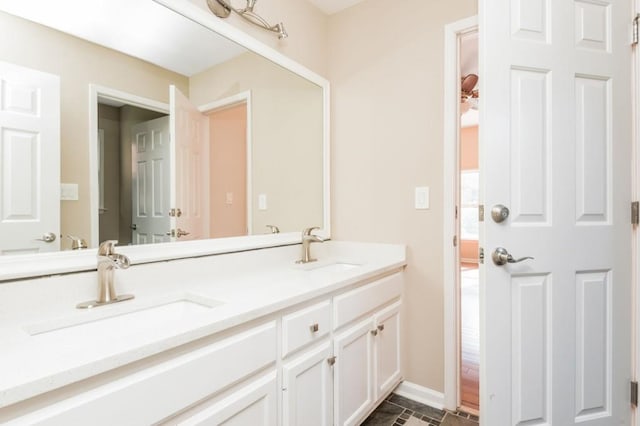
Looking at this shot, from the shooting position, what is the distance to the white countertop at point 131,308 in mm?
651

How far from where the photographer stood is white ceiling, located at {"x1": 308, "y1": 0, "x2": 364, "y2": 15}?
2148 mm

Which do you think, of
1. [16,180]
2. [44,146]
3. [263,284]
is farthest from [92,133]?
[263,284]

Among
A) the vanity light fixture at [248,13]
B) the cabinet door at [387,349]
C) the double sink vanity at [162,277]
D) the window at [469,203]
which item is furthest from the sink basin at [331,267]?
the window at [469,203]

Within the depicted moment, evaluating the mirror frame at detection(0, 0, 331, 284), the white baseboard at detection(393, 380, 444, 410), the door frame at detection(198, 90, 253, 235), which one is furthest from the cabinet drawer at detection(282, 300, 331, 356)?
the white baseboard at detection(393, 380, 444, 410)

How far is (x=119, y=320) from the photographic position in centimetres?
→ 105

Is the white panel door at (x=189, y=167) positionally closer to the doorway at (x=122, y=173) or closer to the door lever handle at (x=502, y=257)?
the doorway at (x=122, y=173)

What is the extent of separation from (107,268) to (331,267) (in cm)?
120

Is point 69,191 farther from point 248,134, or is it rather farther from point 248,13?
point 248,13

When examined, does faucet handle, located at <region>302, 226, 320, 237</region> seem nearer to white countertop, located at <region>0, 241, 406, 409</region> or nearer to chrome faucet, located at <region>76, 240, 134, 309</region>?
white countertop, located at <region>0, 241, 406, 409</region>

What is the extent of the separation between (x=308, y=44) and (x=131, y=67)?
1.21 meters

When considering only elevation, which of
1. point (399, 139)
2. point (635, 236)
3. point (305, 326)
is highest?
point (399, 139)

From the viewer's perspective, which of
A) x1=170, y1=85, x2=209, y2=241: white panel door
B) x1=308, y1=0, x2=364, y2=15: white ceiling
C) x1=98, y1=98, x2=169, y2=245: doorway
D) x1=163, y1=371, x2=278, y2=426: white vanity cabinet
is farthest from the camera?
x1=308, y1=0, x2=364, y2=15: white ceiling

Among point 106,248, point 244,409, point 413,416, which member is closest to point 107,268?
point 106,248

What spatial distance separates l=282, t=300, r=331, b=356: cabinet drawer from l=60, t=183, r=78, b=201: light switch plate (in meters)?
0.84
